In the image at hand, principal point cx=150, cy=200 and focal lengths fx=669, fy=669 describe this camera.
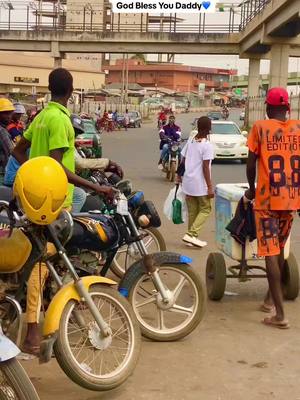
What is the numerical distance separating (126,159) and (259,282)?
1634 centimetres

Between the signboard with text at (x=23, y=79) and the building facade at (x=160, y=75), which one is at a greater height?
the building facade at (x=160, y=75)

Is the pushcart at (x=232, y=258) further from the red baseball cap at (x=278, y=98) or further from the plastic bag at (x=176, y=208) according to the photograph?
the plastic bag at (x=176, y=208)

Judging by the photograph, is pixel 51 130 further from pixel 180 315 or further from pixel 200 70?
pixel 200 70

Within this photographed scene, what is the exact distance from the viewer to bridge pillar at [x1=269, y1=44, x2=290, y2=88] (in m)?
40.2

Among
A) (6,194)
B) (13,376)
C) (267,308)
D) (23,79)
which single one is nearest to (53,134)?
(6,194)

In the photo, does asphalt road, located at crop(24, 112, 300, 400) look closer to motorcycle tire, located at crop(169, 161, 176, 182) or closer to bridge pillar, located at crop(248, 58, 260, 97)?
motorcycle tire, located at crop(169, 161, 176, 182)

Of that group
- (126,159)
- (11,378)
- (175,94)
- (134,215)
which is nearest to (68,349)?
(11,378)

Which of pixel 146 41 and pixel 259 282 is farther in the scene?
pixel 146 41

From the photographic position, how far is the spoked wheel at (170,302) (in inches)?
188

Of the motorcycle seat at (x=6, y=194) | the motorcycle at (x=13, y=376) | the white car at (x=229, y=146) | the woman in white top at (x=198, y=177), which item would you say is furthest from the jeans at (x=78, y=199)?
the white car at (x=229, y=146)

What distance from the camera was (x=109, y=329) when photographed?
3.94m

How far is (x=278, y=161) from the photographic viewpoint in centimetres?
523

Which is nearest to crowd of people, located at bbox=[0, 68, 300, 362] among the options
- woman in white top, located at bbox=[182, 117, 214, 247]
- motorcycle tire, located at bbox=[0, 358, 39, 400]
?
motorcycle tire, located at bbox=[0, 358, 39, 400]

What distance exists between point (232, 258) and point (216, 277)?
238mm
